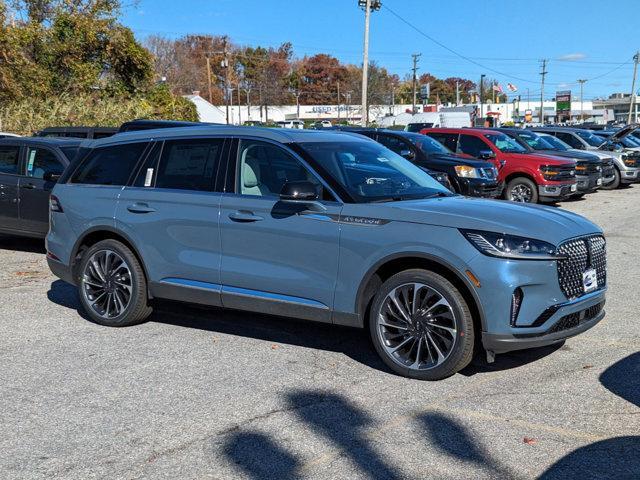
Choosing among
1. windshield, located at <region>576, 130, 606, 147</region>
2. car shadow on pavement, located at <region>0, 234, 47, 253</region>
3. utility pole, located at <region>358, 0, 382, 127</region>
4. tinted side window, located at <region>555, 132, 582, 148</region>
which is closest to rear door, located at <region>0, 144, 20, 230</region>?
car shadow on pavement, located at <region>0, 234, 47, 253</region>

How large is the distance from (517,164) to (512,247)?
1311 cm

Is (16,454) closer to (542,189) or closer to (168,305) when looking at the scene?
(168,305)

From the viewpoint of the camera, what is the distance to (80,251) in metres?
7.21

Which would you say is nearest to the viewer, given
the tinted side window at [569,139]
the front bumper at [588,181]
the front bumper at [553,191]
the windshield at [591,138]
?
the front bumper at [553,191]

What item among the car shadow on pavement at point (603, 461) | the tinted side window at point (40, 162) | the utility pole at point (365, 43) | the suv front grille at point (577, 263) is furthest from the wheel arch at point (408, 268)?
the utility pole at point (365, 43)

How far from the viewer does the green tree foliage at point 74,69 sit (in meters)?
24.6

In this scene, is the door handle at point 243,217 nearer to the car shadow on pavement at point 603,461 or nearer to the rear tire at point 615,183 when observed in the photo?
the car shadow on pavement at point 603,461

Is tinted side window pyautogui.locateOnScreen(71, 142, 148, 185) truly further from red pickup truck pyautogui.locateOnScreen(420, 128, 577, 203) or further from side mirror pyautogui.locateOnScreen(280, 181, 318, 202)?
red pickup truck pyautogui.locateOnScreen(420, 128, 577, 203)

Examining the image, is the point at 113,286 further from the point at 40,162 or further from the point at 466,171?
the point at 466,171

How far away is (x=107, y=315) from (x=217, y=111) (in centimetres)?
6632

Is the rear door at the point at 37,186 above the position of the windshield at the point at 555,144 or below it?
below

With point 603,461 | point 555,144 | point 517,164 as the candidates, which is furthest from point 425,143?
point 603,461

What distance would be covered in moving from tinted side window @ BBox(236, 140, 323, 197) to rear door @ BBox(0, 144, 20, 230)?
19.3ft

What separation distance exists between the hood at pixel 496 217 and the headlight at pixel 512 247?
0.04m
